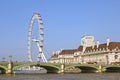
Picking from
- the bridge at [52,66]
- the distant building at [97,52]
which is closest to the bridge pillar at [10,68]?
the bridge at [52,66]

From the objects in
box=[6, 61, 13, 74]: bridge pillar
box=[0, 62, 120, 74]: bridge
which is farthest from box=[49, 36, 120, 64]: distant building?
box=[6, 61, 13, 74]: bridge pillar

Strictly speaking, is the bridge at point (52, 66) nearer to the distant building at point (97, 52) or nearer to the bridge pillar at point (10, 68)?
the bridge pillar at point (10, 68)

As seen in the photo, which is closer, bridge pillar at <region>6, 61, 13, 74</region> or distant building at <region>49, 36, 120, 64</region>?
bridge pillar at <region>6, 61, 13, 74</region>

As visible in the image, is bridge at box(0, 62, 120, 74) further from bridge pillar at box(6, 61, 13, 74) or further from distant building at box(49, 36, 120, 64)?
distant building at box(49, 36, 120, 64)

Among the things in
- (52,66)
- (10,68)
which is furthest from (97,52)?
(10,68)

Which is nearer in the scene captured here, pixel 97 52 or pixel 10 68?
pixel 10 68

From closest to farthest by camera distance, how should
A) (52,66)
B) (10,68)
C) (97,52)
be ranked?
(10,68) → (52,66) → (97,52)

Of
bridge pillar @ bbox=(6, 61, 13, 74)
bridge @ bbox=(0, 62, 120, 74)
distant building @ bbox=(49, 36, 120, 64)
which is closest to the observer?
bridge pillar @ bbox=(6, 61, 13, 74)

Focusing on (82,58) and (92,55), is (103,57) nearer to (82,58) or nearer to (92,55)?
(92,55)

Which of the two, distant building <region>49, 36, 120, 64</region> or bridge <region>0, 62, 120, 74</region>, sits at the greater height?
distant building <region>49, 36, 120, 64</region>

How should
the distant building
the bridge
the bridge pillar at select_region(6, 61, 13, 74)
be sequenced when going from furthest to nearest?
the distant building
the bridge
the bridge pillar at select_region(6, 61, 13, 74)

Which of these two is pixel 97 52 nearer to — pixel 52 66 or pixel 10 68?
pixel 52 66

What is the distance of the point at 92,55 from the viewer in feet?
572

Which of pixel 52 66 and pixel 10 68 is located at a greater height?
pixel 52 66
